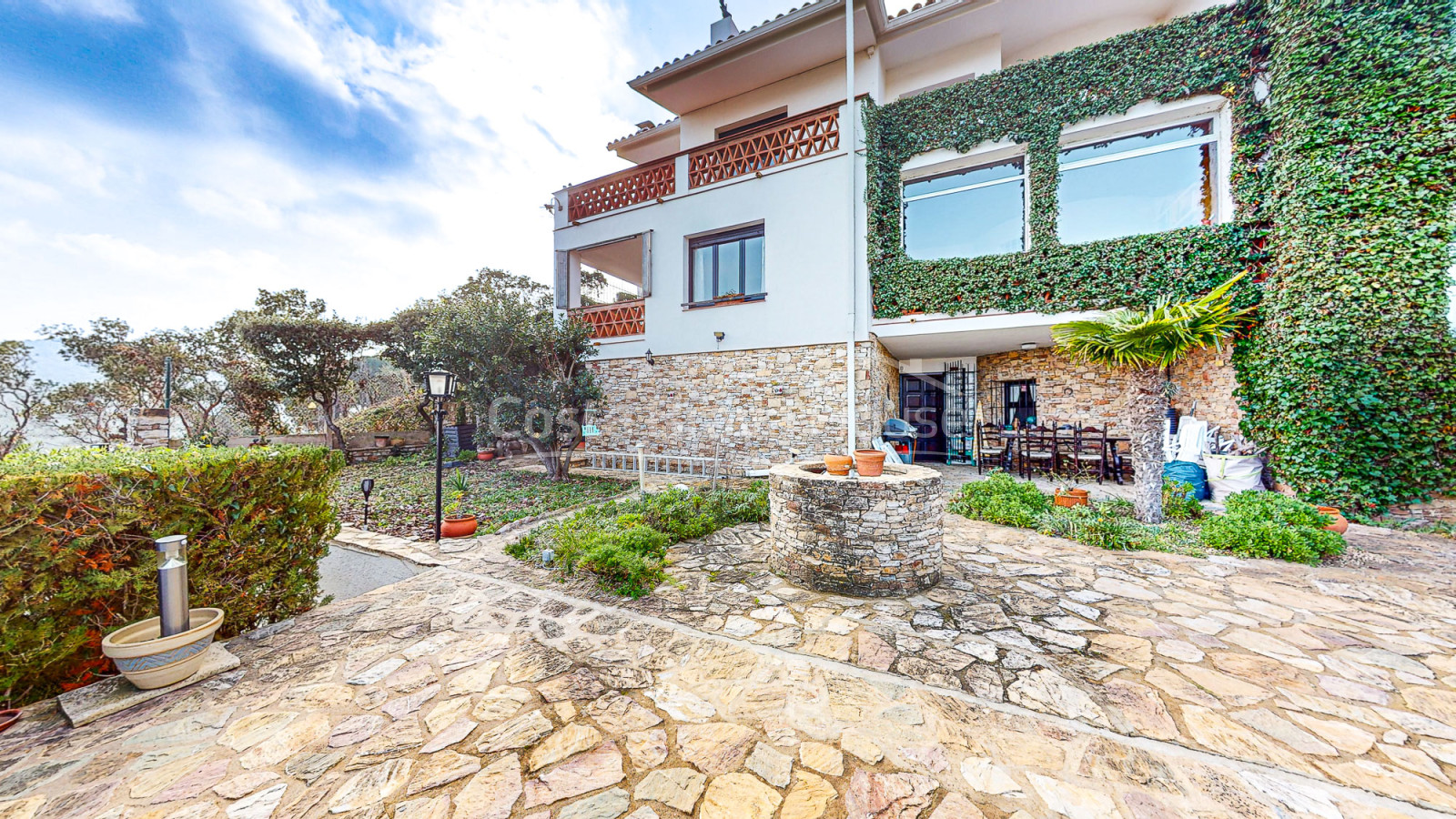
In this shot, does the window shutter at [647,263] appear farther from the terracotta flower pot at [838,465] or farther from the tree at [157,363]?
the tree at [157,363]

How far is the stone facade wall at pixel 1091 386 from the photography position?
23.2 feet

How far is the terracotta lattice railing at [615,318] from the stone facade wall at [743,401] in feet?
2.04

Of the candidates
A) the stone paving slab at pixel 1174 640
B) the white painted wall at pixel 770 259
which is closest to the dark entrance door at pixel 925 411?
the white painted wall at pixel 770 259

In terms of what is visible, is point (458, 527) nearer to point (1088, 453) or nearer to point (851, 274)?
point (851, 274)

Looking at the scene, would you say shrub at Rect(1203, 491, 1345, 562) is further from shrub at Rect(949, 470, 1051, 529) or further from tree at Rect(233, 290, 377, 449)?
tree at Rect(233, 290, 377, 449)

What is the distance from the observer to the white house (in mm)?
7227

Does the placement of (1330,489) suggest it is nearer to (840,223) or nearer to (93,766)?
(840,223)

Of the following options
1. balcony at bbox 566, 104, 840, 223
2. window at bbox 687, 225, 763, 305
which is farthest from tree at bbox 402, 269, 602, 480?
balcony at bbox 566, 104, 840, 223

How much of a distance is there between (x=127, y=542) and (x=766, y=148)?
895 centimetres

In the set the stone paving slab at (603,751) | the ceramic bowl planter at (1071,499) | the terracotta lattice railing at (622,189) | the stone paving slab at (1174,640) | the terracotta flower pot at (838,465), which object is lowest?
the stone paving slab at (603,751)

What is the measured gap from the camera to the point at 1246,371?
6.30 metres

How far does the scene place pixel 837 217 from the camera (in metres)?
7.66

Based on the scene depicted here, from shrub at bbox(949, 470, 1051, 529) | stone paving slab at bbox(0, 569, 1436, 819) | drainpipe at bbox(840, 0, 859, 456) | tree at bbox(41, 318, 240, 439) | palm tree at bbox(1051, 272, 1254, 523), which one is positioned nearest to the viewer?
stone paving slab at bbox(0, 569, 1436, 819)

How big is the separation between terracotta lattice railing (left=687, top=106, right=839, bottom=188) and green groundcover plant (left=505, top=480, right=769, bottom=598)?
5837mm
